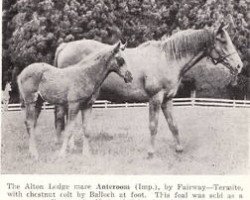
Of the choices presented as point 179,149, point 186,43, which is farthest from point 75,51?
point 179,149

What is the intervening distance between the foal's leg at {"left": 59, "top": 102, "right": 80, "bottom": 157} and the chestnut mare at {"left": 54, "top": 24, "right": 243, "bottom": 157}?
201mm

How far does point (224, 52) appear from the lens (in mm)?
6527

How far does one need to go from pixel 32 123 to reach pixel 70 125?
54 cm

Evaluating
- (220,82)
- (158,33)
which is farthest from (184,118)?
(158,33)

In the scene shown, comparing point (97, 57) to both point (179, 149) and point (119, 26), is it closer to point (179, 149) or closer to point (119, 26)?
point (119, 26)

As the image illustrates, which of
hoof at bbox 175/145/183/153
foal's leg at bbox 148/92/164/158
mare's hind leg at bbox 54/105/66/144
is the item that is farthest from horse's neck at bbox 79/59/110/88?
hoof at bbox 175/145/183/153

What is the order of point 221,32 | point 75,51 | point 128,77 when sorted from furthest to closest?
1. point 75,51
2. point 221,32
3. point 128,77

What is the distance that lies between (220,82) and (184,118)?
65 centimetres

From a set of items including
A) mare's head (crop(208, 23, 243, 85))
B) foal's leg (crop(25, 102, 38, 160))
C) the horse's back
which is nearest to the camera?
mare's head (crop(208, 23, 243, 85))

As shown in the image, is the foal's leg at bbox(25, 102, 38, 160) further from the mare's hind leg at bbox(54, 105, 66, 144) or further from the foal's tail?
the foal's tail

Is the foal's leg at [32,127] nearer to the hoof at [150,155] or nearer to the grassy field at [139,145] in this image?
the grassy field at [139,145]

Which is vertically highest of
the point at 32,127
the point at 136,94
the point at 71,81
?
the point at 71,81

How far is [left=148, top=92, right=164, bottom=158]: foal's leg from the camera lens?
6438 millimetres
